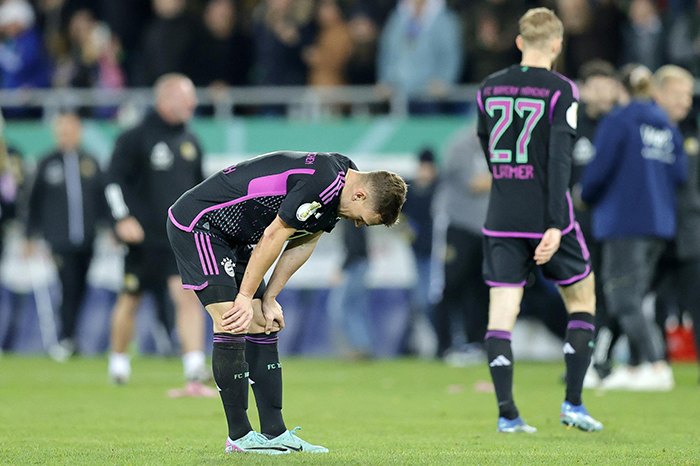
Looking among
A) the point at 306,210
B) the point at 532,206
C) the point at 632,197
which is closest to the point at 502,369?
the point at 532,206

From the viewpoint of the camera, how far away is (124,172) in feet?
34.3

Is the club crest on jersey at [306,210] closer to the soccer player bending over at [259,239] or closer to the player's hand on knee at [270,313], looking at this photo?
the soccer player bending over at [259,239]

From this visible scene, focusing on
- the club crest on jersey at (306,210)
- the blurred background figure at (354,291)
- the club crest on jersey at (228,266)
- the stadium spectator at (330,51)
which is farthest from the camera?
the stadium spectator at (330,51)

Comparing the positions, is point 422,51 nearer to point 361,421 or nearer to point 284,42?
point 284,42

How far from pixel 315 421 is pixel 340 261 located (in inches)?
266

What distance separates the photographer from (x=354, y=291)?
44.6 ft

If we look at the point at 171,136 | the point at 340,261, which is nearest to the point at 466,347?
the point at 340,261

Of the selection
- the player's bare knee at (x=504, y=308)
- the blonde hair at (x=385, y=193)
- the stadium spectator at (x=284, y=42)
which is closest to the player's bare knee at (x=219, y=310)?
the blonde hair at (x=385, y=193)

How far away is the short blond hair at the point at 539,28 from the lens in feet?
22.0

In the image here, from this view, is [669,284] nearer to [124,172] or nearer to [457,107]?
[457,107]

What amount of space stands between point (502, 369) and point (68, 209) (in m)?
9.21

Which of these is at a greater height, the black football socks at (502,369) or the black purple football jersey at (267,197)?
the black purple football jersey at (267,197)

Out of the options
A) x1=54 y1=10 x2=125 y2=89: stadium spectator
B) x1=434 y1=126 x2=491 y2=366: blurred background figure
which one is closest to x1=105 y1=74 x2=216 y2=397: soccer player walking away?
x1=434 y1=126 x2=491 y2=366: blurred background figure

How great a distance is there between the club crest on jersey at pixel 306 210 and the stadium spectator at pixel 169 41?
10962mm
